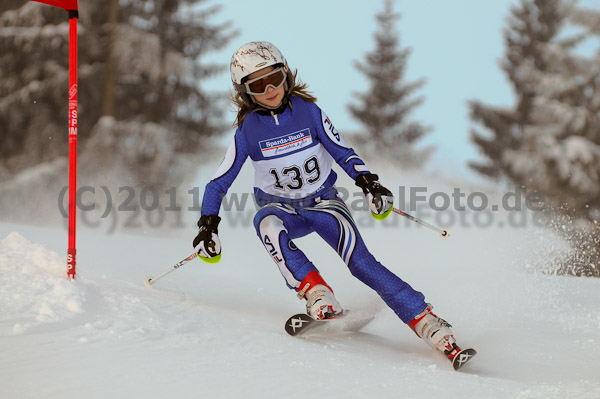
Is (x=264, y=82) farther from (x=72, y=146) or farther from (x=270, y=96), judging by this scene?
(x=72, y=146)

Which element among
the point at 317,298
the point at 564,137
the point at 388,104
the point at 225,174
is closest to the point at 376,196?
the point at 317,298

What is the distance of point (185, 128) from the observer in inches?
577

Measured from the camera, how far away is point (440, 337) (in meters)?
3.59

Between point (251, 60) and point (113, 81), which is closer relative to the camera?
point (251, 60)

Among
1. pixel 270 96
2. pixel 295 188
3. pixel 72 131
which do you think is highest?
pixel 270 96

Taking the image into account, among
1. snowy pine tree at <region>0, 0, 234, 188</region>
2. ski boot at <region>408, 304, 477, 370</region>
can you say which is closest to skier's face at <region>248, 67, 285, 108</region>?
ski boot at <region>408, 304, 477, 370</region>

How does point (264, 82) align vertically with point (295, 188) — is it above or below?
above

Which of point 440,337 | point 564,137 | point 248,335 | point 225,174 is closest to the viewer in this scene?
point 248,335

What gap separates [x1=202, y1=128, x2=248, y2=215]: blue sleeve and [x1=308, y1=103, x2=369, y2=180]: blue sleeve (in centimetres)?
55

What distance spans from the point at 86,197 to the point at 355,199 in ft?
17.5

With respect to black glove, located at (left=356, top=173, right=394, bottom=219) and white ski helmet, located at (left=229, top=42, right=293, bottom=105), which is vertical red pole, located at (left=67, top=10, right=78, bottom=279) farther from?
black glove, located at (left=356, top=173, right=394, bottom=219)

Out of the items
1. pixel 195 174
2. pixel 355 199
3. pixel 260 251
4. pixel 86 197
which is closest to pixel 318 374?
pixel 260 251

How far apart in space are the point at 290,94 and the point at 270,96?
10.0 inches

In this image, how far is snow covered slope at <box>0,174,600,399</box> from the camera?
8.54 ft
